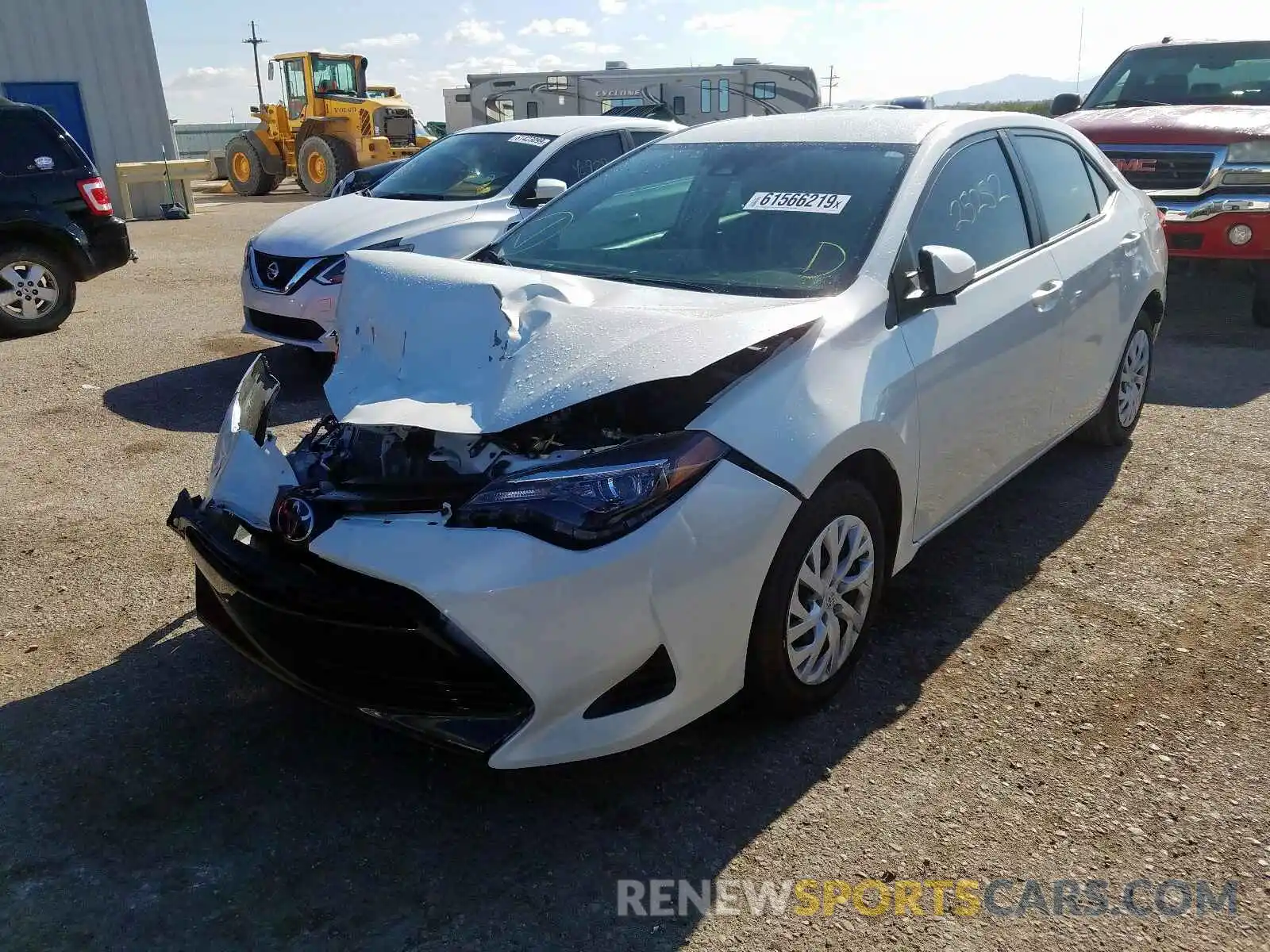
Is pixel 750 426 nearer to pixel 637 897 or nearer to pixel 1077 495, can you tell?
pixel 637 897

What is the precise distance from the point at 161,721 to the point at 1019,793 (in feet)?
8.27

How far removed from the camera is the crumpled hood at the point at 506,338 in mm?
2721

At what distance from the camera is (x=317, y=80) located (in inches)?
915

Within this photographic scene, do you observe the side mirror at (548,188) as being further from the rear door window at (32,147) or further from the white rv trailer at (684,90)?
the white rv trailer at (684,90)

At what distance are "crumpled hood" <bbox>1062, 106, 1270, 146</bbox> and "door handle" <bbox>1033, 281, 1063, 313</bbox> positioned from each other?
5.01m

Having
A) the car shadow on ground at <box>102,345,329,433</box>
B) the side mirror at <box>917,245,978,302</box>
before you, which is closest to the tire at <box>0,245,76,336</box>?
the car shadow on ground at <box>102,345,329,433</box>

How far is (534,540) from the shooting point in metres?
2.47

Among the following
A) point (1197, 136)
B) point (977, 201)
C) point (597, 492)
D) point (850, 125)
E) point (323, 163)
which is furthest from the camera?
point (323, 163)

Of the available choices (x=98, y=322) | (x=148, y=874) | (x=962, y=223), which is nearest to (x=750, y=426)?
(x=962, y=223)

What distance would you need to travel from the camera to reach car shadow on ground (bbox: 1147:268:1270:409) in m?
6.52

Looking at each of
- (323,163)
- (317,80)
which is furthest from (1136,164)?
(317,80)

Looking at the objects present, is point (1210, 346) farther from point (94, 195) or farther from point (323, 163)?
point (323, 163)

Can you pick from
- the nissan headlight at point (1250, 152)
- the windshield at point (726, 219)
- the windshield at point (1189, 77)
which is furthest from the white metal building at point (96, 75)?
the nissan headlight at point (1250, 152)

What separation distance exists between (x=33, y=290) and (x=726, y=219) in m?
7.36
